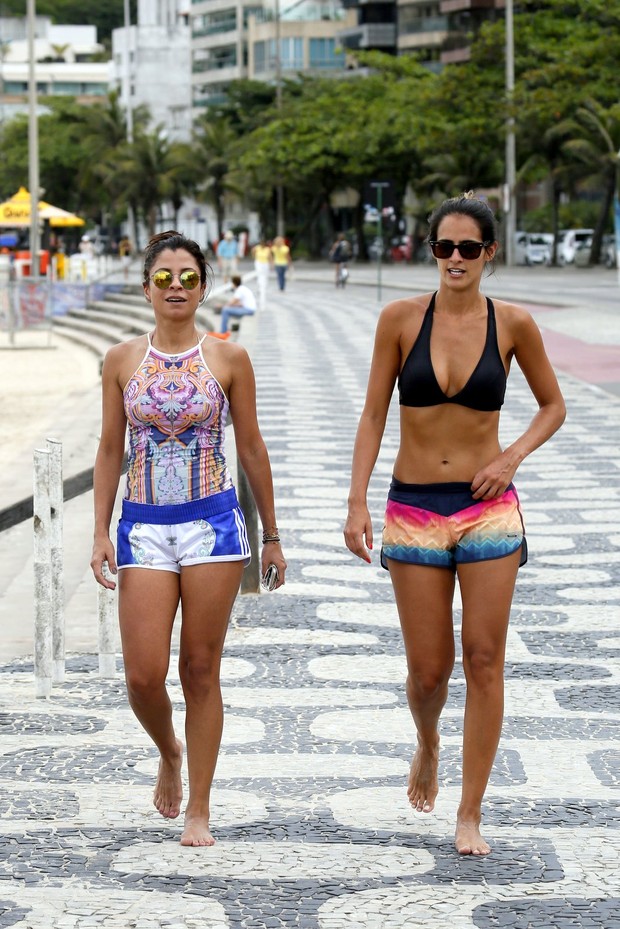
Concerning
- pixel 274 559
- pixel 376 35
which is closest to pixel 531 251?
pixel 376 35

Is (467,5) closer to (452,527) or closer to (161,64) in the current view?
(161,64)

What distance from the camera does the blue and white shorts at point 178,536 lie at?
4848mm

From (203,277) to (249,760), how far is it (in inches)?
66.2

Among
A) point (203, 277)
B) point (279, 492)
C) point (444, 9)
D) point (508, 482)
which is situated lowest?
point (279, 492)

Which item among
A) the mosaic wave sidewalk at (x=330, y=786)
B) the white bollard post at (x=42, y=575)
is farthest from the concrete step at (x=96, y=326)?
the white bollard post at (x=42, y=575)

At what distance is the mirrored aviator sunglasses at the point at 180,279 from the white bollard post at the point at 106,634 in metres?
2.28

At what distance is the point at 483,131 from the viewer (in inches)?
2579

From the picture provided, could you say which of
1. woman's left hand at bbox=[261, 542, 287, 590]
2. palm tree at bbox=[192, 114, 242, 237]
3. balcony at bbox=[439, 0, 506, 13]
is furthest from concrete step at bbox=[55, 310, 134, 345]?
balcony at bbox=[439, 0, 506, 13]

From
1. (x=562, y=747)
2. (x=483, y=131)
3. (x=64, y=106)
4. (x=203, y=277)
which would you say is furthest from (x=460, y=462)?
(x=64, y=106)

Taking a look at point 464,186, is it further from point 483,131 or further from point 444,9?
point 444,9

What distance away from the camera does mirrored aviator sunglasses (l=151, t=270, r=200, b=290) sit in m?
4.98

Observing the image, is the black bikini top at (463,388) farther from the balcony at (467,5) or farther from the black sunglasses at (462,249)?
the balcony at (467,5)

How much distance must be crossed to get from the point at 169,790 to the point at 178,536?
774 mm

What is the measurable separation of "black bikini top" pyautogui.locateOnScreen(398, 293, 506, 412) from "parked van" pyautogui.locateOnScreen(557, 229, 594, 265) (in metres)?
58.9
